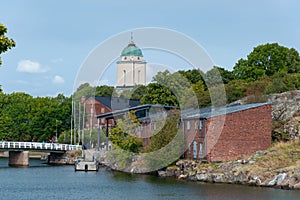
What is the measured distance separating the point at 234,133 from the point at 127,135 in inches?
Answer: 669

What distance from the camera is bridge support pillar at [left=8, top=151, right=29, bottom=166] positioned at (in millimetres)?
88175

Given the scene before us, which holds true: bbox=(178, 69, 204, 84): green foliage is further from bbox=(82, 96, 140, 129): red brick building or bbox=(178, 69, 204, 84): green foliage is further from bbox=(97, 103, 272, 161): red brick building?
bbox=(97, 103, 272, 161): red brick building

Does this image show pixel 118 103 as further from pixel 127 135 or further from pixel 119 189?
pixel 119 189

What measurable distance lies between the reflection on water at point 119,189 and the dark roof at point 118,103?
2083 inches

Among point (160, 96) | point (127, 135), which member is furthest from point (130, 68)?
point (127, 135)

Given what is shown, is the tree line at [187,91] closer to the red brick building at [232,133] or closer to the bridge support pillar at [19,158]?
the red brick building at [232,133]

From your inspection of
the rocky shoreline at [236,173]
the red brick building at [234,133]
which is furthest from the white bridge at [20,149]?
the red brick building at [234,133]

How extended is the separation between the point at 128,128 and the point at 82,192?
24960mm

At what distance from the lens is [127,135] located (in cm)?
7444

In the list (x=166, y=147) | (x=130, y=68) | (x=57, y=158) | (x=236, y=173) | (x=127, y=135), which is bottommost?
(x=236, y=173)

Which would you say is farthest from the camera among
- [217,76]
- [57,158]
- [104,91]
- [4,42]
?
[104,91]

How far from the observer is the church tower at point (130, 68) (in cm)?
13152

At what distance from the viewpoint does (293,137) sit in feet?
210

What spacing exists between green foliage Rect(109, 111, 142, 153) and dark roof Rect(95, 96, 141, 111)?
39.7 metres
